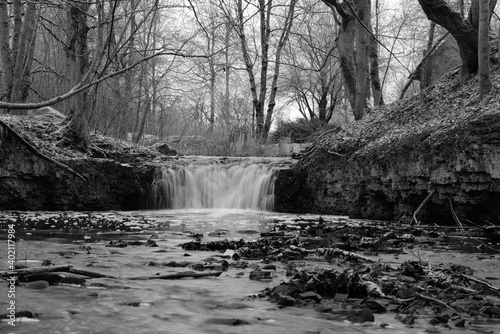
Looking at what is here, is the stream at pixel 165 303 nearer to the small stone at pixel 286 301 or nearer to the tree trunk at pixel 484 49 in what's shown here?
the small stone at pixel 286 301

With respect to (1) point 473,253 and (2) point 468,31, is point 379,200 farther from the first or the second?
(1) point 473,253

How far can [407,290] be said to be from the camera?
2900 millimetres

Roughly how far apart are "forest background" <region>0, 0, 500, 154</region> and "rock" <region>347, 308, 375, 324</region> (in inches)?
70.2

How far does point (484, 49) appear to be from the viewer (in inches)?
311

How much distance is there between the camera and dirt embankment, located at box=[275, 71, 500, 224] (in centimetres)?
752

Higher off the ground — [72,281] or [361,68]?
[361,68]

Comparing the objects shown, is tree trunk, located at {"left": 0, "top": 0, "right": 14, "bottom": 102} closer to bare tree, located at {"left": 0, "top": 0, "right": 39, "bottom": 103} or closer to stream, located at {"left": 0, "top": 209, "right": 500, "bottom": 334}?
bare tree, located at {"left": 0, "top": 0, "right": 39, "bottom": 103}

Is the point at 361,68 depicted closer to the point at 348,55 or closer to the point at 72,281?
the point at 348,55

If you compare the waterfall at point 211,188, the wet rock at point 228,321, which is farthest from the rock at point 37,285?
the waterfall at point 211,188

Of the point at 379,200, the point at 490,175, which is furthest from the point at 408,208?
the point at 490,175

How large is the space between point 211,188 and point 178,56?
4.43m

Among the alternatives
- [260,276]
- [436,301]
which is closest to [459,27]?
[260,276]

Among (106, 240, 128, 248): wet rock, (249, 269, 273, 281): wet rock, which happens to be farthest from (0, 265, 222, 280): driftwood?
(106, 240, 128, 248): wet rock

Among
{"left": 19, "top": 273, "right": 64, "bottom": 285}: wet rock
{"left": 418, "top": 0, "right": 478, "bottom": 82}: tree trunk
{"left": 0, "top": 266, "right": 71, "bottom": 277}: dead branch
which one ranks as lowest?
{"left": 19, "top": 273, "right": 64, "bottom": 285}: wet rock
